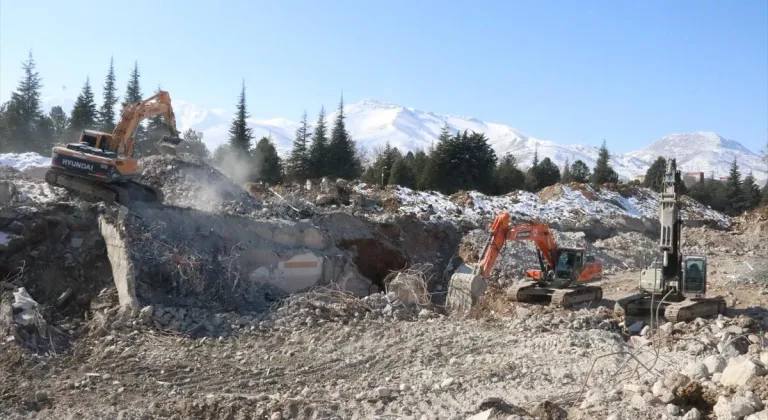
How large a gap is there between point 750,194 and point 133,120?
151 feet

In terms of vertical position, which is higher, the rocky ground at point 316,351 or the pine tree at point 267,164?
the pine tree at point 267,164

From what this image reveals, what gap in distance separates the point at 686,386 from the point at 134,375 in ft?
21.5

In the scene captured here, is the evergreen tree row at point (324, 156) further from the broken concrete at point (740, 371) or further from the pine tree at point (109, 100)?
the broken concrete at point (740, 371)

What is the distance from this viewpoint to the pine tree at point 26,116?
3703cm

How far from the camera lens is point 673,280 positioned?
12477 millimetres

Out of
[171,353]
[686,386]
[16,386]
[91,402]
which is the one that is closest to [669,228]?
[686,386]

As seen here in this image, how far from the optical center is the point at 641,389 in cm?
610

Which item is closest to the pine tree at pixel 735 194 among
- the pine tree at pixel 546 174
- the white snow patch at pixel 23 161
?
the pine tree at pixel 546 174

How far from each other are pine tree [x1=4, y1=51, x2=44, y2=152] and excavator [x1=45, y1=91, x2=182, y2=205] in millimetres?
24534

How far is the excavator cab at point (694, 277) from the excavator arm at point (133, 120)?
11.9 meters

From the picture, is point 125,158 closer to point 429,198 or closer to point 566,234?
point 429,198

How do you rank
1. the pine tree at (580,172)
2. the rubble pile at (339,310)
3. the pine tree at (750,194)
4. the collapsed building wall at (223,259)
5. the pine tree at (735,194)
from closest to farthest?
the rubble pile at (339,310)
the collapsed building wall at (223,259)
the pine tree at (580,172)
the pine tree at (750,194)
the pine tree at (735,194)

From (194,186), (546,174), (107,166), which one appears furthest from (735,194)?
(107,166)

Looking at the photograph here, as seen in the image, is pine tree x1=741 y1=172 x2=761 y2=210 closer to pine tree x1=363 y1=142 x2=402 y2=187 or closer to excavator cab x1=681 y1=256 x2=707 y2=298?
pine tree x1=363 y1=142 x2=402 y2=187
